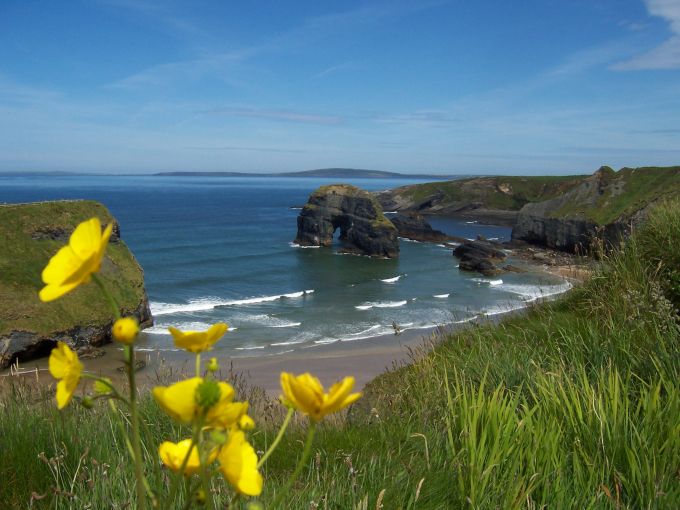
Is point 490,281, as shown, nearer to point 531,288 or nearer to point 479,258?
point 531,288

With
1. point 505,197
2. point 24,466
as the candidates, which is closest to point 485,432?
point 24,466

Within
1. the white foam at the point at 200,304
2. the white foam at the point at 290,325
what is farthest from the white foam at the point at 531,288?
the white foam at the point at 200,304

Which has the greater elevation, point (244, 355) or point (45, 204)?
point (45, 204)

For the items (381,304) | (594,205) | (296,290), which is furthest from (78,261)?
(594,205)

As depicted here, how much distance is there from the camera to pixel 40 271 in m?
29.3

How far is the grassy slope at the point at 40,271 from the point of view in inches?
1055

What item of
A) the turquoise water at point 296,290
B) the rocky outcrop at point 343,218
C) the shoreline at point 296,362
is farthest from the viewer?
the rocky outcrop at point 343,218

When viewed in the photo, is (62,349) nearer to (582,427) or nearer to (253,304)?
(582,427)

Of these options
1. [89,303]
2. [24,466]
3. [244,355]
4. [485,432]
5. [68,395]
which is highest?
[68,395]

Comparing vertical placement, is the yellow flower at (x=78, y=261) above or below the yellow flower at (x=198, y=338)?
above

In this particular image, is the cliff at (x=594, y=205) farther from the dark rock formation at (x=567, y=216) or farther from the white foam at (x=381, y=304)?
the white foam at (x=381, y=304)

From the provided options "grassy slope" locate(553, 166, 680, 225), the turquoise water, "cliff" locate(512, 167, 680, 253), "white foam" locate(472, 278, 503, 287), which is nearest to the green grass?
the turquoise water

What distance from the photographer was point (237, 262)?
174 ft

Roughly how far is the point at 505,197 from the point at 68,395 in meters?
117
